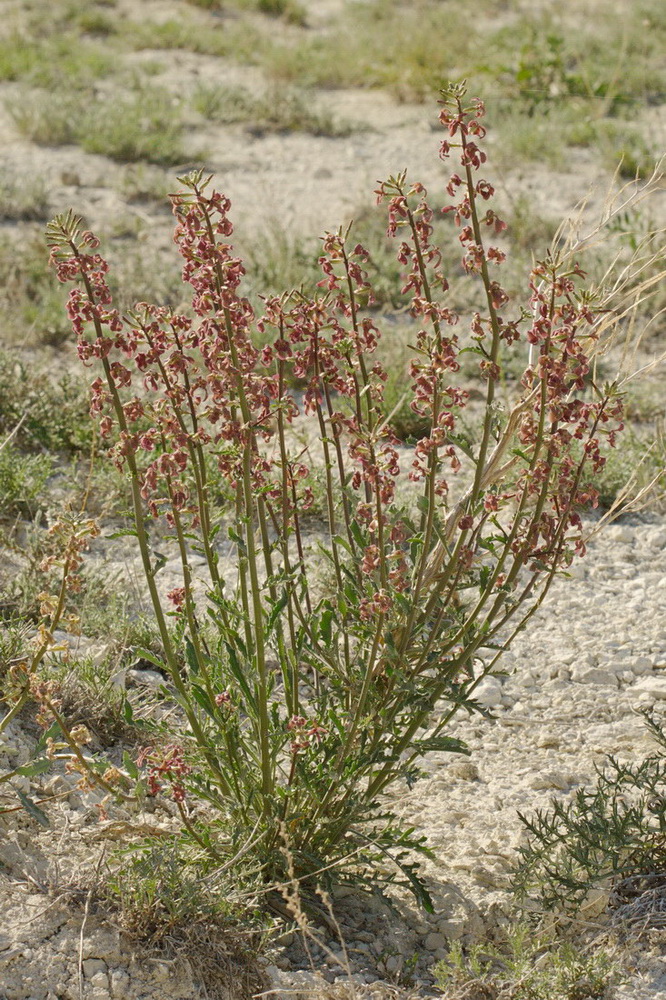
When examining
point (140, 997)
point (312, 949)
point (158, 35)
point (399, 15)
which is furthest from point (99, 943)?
point (399, 15)

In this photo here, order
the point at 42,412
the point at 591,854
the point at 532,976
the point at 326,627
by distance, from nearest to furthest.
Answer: the point at 532,976 → the point at 326,627 → the point at 591,854 → the point at 42,412

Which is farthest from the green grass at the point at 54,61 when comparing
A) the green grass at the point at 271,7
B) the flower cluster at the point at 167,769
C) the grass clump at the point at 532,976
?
the grass clump at the point at 532,976

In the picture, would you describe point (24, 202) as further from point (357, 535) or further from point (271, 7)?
point (271, 7)

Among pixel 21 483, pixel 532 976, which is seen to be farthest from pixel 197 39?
pixel 532 976

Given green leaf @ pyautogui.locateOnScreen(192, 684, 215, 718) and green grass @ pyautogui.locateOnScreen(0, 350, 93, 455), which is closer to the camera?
green leaf @ pyautogui.locateOnScreen(192, 684, 215, 718)

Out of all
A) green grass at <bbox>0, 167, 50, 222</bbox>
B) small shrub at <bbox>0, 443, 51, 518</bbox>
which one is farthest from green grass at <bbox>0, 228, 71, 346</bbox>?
small shrub at <bbox>0, 443, 51, 518</bbox>

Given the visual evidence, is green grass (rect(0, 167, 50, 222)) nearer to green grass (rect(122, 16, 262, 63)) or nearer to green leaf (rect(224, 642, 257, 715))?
green grass (rect(122, 16, 262, 63))

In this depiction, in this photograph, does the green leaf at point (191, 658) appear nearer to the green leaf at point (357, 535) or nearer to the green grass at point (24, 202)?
the green leaf at point (357, 535)

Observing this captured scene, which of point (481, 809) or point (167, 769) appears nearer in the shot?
point (167, 769)

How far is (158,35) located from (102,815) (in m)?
9.69

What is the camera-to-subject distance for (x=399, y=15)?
11305 mm

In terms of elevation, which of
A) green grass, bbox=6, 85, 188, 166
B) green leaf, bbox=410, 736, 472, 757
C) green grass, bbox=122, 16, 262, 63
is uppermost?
green grass, bbox=122, 16, 262, 63

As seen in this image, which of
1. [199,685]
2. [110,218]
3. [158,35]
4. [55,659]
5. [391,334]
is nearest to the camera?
[199,685]

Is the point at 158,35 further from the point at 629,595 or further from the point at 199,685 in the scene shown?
the point at 199,685
